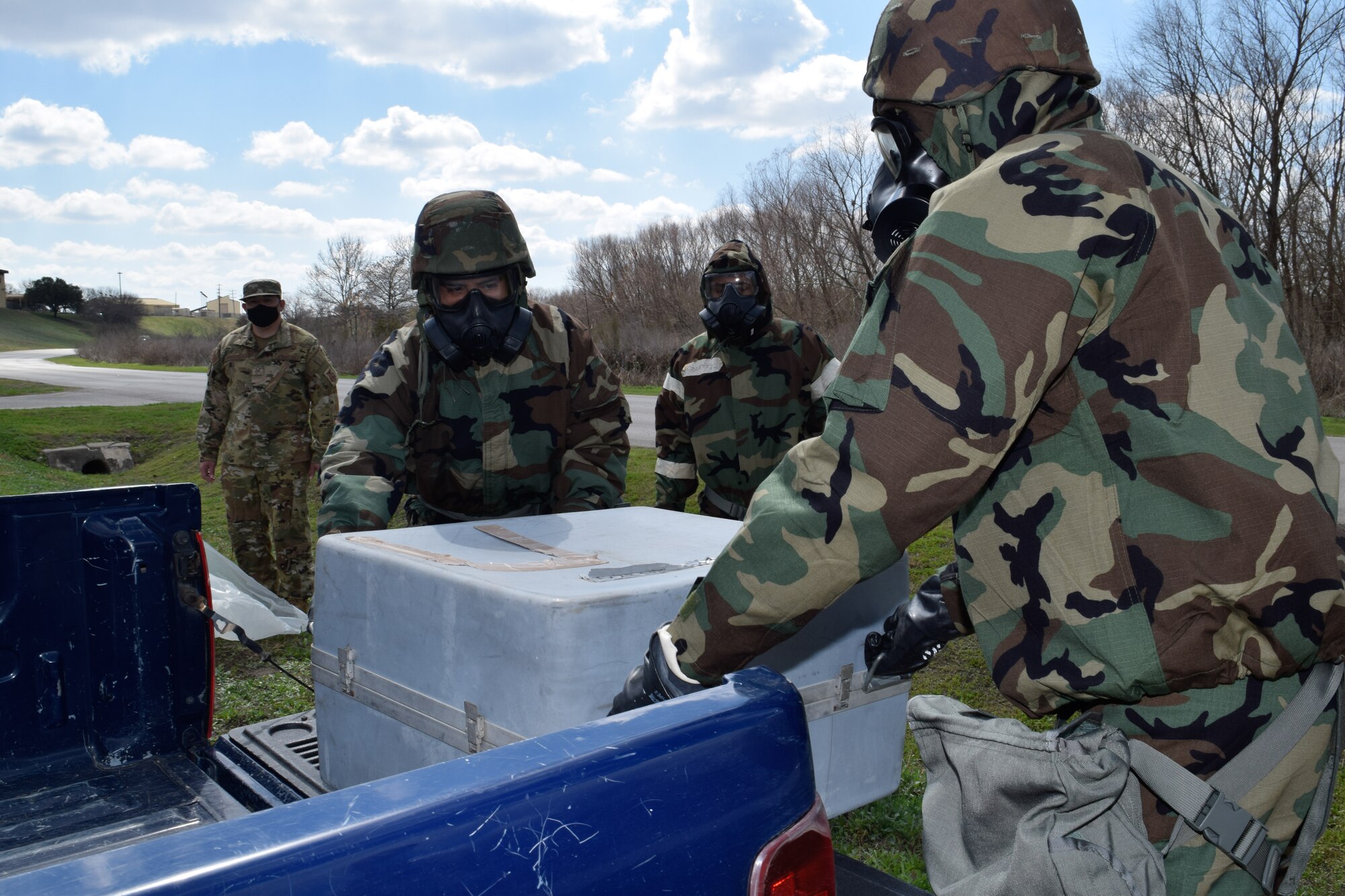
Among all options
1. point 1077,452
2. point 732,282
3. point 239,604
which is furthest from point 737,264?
point 1077,452

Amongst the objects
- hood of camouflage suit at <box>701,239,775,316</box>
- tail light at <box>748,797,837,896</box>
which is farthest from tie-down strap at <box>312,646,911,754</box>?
hood of camouflage suit at <box>701,239,775,316</box>

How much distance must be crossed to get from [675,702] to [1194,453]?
77 cm

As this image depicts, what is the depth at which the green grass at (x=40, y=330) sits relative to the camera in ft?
250

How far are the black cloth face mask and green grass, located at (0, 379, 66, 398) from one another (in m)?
21.0

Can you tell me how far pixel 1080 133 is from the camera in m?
1.48

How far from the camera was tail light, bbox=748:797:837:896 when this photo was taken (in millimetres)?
1177

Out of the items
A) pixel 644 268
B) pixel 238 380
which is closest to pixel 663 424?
pixel 238 380

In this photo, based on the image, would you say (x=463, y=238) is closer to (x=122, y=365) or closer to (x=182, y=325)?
(x=122, y=365)

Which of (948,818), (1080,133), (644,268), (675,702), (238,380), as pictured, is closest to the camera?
(675,702)

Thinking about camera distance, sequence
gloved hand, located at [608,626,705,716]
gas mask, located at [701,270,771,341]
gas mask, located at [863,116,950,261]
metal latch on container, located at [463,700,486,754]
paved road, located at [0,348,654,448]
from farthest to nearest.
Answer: paved road, located at [0,348,654,448] → gas mask, located at [701,270,771,341] → metal latch on container, located at [463,700,486,754] → gas mask, located at [863,116,950,261] → gloved hand, located at [608,626,705,716]

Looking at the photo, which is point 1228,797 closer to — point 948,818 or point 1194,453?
point 948,818

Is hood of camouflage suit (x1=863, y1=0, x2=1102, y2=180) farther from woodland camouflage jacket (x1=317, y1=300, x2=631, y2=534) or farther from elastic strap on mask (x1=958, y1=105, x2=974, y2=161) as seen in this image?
woodland camouflage jacket (x1=317, y1=300, x2=631, y2=534)

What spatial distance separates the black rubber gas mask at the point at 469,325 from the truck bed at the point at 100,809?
4.93 feet

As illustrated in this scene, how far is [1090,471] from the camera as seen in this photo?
143 cm
